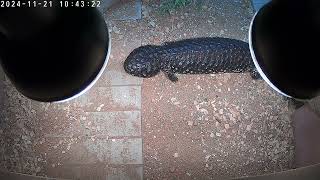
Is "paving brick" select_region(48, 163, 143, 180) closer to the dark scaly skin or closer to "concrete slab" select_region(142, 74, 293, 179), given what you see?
"concrete slab" select_region(142, 74, 293, 179)

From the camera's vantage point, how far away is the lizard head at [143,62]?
3.14 ft

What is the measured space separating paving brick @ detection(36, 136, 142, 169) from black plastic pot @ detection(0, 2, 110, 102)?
1.83 feet

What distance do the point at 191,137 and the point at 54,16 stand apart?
69cm

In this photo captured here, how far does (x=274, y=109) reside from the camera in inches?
37.8

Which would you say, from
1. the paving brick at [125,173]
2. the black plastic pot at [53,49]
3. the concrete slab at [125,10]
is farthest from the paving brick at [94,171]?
the black plastic pot at [53,49]

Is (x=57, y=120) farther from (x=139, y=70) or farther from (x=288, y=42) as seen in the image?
(x=288, y=42)

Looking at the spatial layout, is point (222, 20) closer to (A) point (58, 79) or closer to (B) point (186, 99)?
(B) point (186, 99)

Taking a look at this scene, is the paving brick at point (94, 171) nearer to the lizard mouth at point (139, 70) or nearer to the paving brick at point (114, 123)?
the paving brick at point (114, 123)

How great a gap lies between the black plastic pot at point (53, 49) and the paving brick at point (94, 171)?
580mm

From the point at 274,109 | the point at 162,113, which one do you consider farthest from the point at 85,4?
the point at 274,109

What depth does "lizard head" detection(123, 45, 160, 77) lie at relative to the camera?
3.14ft

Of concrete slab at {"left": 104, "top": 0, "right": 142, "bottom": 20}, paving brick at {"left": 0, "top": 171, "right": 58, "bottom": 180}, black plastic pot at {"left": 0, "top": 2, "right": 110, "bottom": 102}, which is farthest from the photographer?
concrete slab at {"left": 104, "top": 0, "right": 142, "bottom": 20}

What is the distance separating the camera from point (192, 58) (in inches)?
39.7

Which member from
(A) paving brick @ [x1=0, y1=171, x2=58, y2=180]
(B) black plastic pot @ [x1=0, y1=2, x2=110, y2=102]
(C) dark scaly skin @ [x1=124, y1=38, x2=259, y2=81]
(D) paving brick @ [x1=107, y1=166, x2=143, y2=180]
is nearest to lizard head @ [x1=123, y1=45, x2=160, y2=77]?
(C) dark scaly skin @ [x1=124, y1=38, x2=259, y2=81]
